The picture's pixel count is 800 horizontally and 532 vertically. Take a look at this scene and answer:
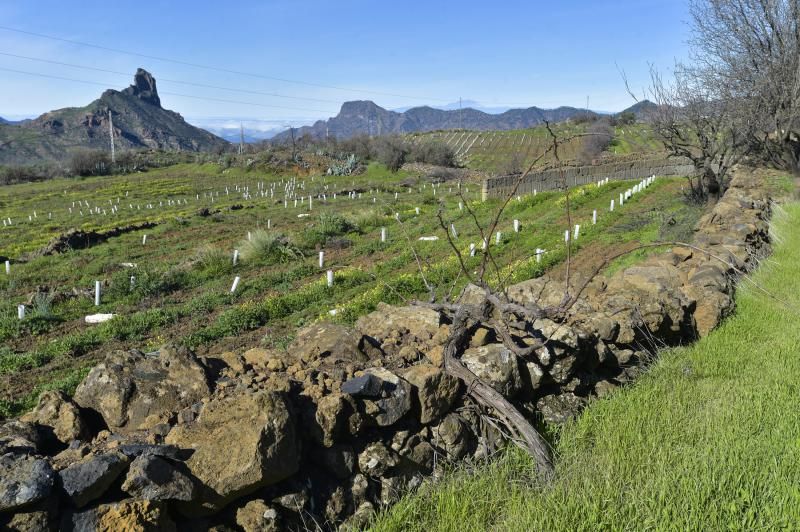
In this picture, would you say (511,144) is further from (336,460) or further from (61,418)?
(61,418)

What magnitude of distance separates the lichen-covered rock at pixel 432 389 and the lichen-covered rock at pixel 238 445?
2.99 feet

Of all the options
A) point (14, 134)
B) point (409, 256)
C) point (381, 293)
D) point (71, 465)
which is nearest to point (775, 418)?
point (71, 465)

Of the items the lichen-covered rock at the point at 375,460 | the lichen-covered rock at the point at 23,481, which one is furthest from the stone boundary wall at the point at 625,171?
the lichen-covered rock at the point at 23,481

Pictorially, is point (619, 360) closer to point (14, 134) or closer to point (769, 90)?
point (769, 90)

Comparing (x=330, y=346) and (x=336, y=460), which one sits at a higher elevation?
(x=330, y=346)

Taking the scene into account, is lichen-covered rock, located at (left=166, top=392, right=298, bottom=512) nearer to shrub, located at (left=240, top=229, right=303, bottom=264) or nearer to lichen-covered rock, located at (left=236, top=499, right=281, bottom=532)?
lichen-covered rock, located at (left=236, top=499, right=281, bottom=532)

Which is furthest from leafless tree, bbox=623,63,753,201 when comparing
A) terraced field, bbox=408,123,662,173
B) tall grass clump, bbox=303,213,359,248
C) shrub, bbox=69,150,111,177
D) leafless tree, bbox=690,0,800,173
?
shrub, bbox=69,150,111,177

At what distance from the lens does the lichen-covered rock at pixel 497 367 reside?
153 inches

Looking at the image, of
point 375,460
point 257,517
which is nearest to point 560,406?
point 375,460

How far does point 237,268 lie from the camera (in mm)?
16297

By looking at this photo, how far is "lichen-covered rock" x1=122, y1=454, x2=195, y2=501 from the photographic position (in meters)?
2.46

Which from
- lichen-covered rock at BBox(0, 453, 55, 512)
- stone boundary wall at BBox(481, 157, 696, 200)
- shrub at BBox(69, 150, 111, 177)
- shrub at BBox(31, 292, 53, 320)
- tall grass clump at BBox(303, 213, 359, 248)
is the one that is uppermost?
shrub at BBox(69, 150, 111, 177)

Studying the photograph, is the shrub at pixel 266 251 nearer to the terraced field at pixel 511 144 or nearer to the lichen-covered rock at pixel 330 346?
the lichen-covered rock at pixel 330 346

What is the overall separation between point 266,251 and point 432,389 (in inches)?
580
